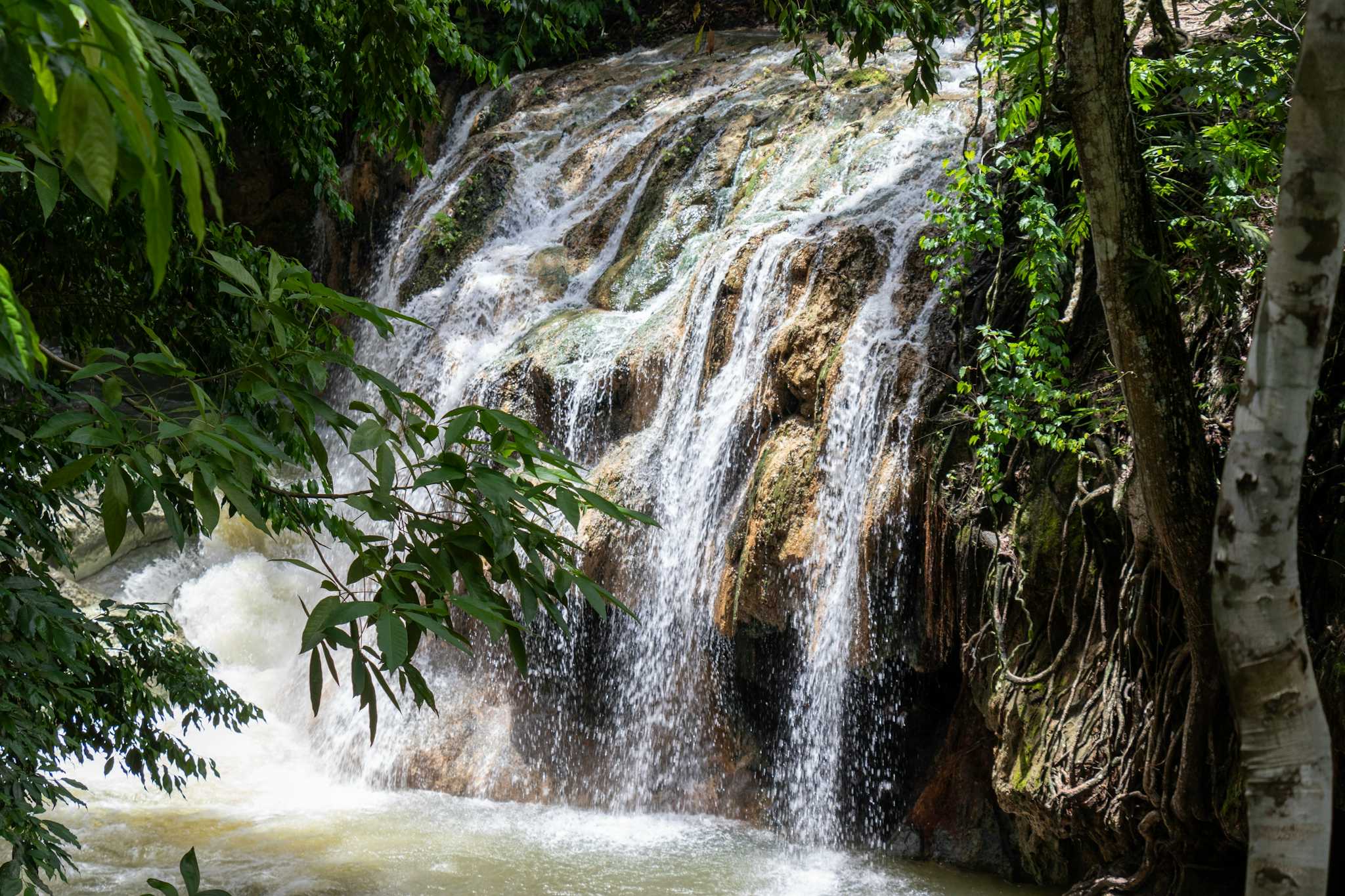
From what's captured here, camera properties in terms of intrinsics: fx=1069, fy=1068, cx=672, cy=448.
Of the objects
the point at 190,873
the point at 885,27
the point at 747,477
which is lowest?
the point at 190,873

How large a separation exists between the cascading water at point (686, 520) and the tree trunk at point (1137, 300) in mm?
2617

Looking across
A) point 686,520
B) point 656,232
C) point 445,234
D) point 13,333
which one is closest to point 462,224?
point 445,234

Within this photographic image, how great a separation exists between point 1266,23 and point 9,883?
5435 millimetres

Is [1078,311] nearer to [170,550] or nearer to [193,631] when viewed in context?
[193,631]

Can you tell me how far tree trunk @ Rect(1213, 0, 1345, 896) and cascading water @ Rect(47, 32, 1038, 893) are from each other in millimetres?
3491

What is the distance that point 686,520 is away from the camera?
7.09m

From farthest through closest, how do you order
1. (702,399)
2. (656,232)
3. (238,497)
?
(656,232) → (702,399) → (238,497)

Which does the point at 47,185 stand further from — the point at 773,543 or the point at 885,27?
the point at 773,543

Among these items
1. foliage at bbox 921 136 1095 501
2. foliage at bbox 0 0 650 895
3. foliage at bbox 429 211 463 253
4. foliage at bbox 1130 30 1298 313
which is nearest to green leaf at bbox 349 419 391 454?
foliage at bbox 0 0 650 895

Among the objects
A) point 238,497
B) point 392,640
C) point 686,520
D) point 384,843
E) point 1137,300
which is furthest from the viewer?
point 686,520

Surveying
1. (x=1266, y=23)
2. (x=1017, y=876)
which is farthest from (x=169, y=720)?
(x=1266, y=23)

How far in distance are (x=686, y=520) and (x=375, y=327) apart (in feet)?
14.0

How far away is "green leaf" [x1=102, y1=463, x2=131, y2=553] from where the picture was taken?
1374mm

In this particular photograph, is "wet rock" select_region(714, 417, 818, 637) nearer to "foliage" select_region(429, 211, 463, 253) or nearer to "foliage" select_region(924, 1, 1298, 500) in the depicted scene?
"foliage" select_region(924, 1, 1298, 500)
